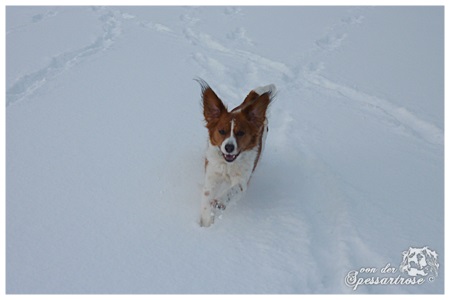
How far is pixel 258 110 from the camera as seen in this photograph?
3646 millimetres

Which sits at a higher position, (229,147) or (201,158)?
(229,147)

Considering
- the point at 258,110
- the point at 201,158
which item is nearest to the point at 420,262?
the point at 258,110

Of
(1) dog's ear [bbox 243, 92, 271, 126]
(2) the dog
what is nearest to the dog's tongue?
(2) the dog

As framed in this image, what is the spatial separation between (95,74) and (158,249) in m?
3.80

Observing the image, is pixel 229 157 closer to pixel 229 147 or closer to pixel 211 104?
pixel 229 147

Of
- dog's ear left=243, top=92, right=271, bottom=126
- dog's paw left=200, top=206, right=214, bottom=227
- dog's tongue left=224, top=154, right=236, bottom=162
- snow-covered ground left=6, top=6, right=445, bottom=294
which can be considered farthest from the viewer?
dog's ear left=243, top=92, right=271, bottom=126

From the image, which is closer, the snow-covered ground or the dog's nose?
the snow-covered ground

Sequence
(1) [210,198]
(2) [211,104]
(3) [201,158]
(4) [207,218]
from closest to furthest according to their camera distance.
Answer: (4) [207,218]
(1) [210,198]
(2) [211,104]
(3) [201,158]

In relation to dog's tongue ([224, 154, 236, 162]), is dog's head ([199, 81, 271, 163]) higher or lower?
higher

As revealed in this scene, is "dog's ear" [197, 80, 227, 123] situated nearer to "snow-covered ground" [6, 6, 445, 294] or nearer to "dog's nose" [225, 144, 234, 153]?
"dog's nose" [225, 144, 234, 153]

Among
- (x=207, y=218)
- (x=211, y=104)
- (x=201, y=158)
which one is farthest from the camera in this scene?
(x=201, y=158)

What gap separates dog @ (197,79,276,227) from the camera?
11.3 ft

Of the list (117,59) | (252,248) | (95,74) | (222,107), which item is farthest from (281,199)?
(117,59)
